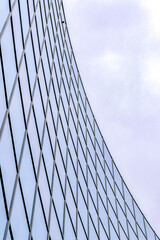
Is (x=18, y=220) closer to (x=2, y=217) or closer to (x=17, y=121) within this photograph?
(x=2, y=217)

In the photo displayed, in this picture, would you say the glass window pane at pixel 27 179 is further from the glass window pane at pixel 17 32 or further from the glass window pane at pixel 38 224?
the glass window pane at pixel 17 32

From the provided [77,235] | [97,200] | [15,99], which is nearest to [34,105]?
[15,99]

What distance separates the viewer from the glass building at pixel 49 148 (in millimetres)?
13305

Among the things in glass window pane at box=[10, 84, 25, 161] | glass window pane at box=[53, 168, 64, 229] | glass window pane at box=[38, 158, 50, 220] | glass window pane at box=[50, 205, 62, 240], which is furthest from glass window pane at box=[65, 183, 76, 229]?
glass window pane at box=[10, 84, 25, 161]

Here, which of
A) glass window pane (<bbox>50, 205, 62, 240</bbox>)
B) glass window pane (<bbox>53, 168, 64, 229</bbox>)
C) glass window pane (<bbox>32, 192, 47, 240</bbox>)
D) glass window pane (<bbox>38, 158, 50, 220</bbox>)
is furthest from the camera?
glass window pane (<bbox>53, 168, 64, 229</bbox>)

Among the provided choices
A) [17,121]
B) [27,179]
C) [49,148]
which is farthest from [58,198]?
[17,121]

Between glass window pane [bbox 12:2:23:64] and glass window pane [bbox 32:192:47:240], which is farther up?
glass window pane [bbox 12:2:23:64]

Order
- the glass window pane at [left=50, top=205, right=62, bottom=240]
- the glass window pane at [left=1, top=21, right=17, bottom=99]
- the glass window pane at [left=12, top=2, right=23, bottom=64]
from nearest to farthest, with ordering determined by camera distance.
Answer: the glass window pane at [left=1, top=21, right=17, bottom=99] < the glass window pane at [left=12, top=2, right=23, bottom=64] < the glass window pane at [left=50, top=205, right=62, bottom=240]

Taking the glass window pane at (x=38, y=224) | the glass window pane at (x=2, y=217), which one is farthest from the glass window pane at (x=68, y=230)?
the glass window pane at (x=2, y=217)

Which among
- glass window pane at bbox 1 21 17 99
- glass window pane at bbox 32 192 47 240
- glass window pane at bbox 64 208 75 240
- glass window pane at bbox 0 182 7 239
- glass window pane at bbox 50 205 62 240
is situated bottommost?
glass window pane at bbox 0 182 7 239

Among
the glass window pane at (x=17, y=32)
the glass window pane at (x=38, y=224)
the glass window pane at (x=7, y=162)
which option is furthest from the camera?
the glass window pane at (x=17, y=32)

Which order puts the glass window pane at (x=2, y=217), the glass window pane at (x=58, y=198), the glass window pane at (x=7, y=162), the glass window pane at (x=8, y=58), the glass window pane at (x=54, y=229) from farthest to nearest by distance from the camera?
the glass window pane at (x=58, y=198) → the glass window pane at (x=54, y=229) → the glass window pane at (x=8, y=58) → the glass window pane at (x=7, y=162) → the glass window pane at (x=2, y=217)

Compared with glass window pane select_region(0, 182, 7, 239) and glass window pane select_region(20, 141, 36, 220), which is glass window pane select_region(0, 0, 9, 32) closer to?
glass window pane select_region(20, 141, 36, 220)

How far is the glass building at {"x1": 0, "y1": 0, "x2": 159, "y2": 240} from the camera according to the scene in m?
13.3
